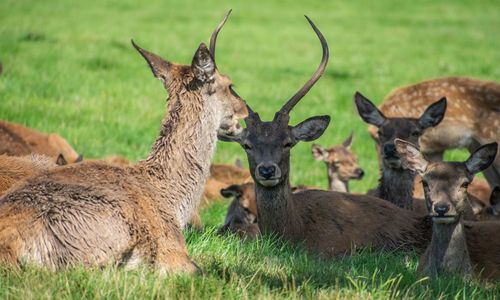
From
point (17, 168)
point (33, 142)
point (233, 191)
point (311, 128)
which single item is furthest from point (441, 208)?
point (33, 142)

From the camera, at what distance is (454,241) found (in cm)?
652

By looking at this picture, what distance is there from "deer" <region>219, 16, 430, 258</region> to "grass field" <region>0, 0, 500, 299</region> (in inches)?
13.5

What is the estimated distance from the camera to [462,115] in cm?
1046

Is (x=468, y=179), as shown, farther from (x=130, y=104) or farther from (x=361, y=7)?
(x=361, y=7)

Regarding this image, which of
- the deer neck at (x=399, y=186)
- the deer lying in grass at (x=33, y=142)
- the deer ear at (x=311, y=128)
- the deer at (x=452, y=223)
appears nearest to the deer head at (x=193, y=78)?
the deer ear at (x=311, y=128)

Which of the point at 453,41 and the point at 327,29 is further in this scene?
the point at 327,29

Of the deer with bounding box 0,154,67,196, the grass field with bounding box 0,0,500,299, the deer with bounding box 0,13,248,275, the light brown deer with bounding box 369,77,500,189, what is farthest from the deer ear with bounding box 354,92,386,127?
the deer with bounding box 0,154,67,196

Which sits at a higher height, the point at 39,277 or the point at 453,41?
the point at 453,41

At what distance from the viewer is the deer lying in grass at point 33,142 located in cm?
941

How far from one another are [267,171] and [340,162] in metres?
4.29

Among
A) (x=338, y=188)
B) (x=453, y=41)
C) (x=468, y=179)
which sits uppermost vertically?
(x=453, y=41)

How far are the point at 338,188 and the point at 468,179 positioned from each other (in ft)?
15.5

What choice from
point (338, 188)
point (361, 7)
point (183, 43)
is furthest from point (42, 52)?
point (361, 7)

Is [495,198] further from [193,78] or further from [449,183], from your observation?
[193,78]
